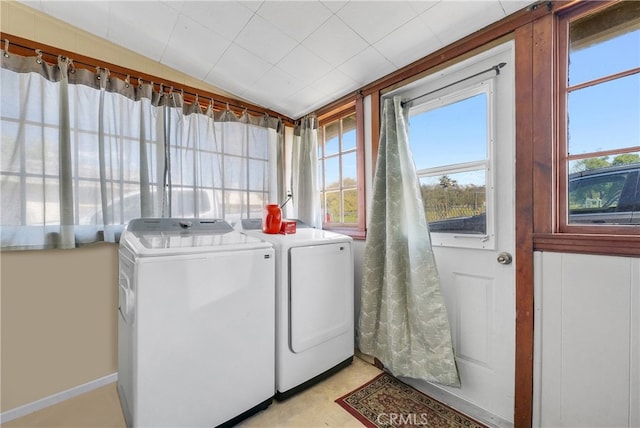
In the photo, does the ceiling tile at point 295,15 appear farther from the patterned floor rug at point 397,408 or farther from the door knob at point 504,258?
the patterned floor rug at point 397,408

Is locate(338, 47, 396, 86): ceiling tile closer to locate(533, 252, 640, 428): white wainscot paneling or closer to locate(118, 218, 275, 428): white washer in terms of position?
locate(118, 218, 275, 428): white washer

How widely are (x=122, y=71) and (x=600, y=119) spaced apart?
3.01m

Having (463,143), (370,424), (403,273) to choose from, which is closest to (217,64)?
(463,143)

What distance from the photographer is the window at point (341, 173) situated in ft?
8.09

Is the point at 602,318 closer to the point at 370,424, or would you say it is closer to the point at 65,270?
the point at 370,424

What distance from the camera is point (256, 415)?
5.18ft

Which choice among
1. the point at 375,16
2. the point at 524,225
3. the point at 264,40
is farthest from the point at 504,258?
the point at 264,40

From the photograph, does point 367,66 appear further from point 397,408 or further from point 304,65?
point 397,408

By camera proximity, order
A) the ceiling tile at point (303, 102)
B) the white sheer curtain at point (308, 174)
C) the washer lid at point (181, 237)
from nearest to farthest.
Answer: the washer lid at point (181, 237) < the ceiling tile at point (303, 102) < the white sheer curtain at point (308, 174)

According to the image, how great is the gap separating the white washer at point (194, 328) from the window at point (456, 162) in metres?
1.24

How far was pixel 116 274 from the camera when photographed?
1.92 m

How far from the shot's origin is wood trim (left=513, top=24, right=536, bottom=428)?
1.37 meters

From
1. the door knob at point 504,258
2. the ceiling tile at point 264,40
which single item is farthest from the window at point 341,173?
the door knob at point 504,258

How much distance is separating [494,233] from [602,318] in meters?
0.57
